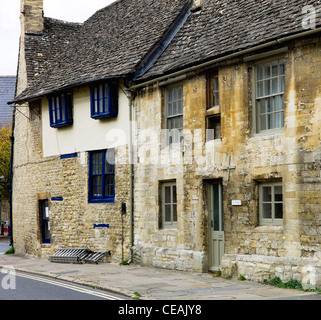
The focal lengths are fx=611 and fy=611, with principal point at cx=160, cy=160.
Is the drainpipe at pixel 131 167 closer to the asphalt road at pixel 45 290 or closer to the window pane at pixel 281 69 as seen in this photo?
the asphalt road at pixel 45 290

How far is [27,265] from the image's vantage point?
20.0 metres

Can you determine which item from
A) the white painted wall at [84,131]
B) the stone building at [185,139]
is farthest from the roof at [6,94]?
the white painted wall at [84,131]

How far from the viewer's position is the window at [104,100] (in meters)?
19.8

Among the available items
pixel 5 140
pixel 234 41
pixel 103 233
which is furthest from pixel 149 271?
pixel 5 140

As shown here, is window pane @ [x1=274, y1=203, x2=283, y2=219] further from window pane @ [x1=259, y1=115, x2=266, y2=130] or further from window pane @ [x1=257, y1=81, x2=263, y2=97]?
window pane @ [x1=257, y1=81, x2=263, y2=97]

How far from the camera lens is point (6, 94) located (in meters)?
50.7

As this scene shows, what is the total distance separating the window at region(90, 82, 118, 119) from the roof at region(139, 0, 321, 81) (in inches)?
72.7

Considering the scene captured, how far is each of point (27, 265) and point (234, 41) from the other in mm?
9999

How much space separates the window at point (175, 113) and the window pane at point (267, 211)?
12.2 feet

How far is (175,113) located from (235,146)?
301cm

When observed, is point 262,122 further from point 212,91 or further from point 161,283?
point 161,283

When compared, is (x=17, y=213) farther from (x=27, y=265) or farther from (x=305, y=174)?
(x=305, y=174)

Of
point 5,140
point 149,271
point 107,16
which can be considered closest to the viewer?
point 149,271

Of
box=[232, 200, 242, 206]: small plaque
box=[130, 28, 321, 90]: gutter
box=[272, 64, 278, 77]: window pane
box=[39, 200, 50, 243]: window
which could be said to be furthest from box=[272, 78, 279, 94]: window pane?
box=[39, 200, 50, 243]: window
